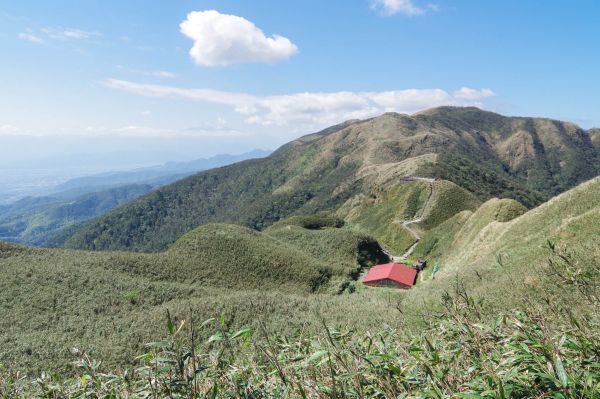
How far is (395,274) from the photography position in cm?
4791

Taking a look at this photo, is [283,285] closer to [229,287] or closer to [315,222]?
[229,287]

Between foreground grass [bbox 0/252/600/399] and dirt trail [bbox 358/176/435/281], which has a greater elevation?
foreground grass [bbox 0/252/600/399]

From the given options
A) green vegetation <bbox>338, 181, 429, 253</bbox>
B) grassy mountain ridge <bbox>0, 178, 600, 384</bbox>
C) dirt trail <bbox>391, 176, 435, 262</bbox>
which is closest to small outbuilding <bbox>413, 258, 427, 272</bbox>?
grassy mountain ridge <bbox>0, 178, 600, 384</bbox>

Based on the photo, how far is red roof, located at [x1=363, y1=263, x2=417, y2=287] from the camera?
4659 centimetres

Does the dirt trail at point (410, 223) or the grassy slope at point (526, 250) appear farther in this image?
the dirt trail at point (410, 223)

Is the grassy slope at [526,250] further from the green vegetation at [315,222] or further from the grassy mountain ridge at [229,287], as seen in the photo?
the green vegetation at [315,222]

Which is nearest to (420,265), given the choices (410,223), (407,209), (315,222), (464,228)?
(464,228)

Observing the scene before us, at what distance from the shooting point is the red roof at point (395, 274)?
153 feet

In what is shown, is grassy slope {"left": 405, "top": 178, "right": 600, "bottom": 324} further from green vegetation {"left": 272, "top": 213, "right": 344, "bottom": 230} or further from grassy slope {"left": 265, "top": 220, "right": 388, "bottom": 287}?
green vegetation {"left": 272, "top": 213, "right": 344, "bottom": 230}

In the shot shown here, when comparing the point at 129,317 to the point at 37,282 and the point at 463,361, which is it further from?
the point at 463,361

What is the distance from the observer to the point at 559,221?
93.7 ft

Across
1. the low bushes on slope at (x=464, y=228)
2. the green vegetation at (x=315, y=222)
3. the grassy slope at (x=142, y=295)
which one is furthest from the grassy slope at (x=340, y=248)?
the green vegetation at (x=315, y=222)

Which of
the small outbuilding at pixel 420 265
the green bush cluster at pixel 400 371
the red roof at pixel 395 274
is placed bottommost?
the small outbuilding at pixel 420 265

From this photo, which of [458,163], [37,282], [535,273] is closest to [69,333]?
[37,282]
